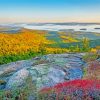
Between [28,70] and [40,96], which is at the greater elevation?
[40,96]

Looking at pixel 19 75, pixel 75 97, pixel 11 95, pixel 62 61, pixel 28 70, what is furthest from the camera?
pixel 62 61

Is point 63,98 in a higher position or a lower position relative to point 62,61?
higher

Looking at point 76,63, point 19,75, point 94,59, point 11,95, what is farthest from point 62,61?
point 11,95

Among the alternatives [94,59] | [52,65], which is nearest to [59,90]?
[52,65]

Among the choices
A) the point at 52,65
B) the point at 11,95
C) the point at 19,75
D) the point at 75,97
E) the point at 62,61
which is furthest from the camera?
the point at 62,61

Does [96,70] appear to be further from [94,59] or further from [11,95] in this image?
[11,95]

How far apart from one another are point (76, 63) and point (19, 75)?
6338mm

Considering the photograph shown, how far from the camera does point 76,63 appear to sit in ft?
86.5

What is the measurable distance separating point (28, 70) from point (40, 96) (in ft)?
32.4

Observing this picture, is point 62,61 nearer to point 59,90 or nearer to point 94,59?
point 94,59

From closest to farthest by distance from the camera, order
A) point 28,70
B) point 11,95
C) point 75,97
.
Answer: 1. point 75,97
2. point 11,95
3. point 28,70

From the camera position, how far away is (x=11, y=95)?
14555 millimetres

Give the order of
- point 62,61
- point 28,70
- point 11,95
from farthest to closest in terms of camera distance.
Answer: point 62,61
point 28,70
point 11,95

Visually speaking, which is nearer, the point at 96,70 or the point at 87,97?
the point at 87,97
